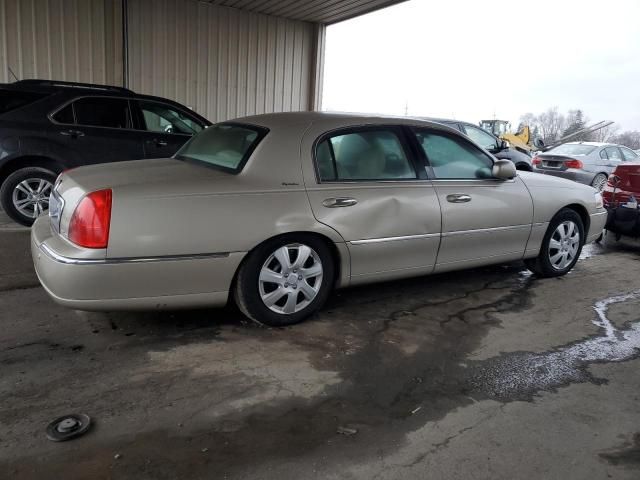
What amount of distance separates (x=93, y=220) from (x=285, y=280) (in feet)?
4.10

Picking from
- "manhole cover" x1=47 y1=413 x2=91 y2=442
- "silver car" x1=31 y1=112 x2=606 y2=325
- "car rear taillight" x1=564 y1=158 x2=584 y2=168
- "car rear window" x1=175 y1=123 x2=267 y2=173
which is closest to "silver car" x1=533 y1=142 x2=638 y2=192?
"car rear taillight" x1=564 y1=158 x2=584 y2=168

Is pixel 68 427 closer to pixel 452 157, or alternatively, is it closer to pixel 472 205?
pixel 472 205

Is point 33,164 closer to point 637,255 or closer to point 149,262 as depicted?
point 149,262

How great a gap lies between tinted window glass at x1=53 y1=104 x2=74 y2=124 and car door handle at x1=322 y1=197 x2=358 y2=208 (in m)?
4.31

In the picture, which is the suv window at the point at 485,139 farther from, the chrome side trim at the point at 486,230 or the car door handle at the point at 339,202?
the car door handle at the point at 339,202

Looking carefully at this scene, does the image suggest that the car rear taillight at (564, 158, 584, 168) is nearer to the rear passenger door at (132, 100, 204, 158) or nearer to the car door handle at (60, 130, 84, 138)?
the rear passenger door at (132, 100, 204, 158)

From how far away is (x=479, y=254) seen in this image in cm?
460

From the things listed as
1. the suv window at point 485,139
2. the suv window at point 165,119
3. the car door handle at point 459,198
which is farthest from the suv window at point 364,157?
the suv window at point 485,139

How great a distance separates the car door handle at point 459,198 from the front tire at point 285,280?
1149 millimetres

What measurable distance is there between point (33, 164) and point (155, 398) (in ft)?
15.5

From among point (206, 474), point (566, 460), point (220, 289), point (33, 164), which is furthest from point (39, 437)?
point (33, 164)

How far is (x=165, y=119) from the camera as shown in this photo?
7.31 meters

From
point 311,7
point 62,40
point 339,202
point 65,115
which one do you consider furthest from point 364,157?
point 311,7

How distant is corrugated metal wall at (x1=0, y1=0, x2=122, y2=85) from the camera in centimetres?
972
